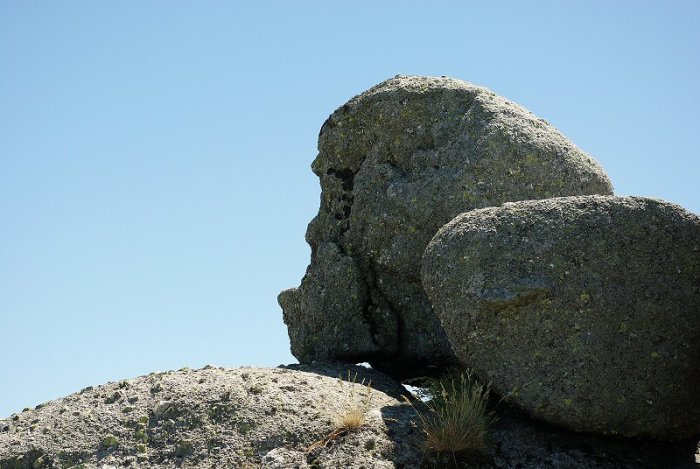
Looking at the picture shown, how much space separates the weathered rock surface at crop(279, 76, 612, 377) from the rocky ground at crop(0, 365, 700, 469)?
1995mm

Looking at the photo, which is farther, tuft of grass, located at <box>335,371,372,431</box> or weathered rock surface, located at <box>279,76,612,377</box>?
weathered rock surface, located at <box>279,76,612,377</box>

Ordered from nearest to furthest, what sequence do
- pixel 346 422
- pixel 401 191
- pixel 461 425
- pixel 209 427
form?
pixel 461 425 < pixel 346 422 < pixel 209 427 < pixel 401 191

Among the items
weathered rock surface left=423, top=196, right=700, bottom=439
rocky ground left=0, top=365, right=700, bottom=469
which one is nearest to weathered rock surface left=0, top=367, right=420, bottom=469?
rocky ground left=0, top=365, right=700, bottom=469

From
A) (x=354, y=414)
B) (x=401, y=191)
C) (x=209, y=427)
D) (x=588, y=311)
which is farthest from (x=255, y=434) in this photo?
(x=401, y=191)

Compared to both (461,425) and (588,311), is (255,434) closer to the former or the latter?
(461,425)

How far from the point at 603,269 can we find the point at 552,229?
0.73m

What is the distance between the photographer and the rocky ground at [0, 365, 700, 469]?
11156mm

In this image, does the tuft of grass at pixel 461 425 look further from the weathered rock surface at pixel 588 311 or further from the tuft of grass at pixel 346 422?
the tuft of grass at pixel 346 422

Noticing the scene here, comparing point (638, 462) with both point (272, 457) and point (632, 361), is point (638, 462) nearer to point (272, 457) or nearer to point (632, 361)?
point (632, 361)

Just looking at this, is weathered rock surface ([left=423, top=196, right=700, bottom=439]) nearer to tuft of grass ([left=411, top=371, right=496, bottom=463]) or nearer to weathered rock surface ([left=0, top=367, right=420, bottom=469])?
tuft of grass ([left=411, top=371, right=496, bottom=463])

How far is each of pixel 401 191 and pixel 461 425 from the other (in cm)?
420

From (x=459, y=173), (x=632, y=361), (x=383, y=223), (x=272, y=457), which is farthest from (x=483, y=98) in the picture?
(x=272, y=457)

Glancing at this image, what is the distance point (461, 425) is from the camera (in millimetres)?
11109

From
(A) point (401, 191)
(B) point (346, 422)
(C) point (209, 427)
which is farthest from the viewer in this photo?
(A) point (401, 191)
